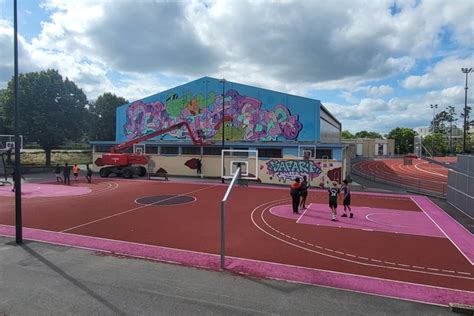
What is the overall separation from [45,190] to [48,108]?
72.0 ft

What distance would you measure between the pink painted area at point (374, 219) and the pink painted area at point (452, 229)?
0.36 meters

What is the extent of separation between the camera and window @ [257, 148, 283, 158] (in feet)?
108

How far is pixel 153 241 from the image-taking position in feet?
41.5

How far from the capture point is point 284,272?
965 cm

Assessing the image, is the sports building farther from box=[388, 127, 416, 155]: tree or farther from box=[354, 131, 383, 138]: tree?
box=[354, 131, 383, 138]: tree

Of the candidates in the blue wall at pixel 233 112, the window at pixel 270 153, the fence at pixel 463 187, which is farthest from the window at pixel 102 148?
the fence at pixel 463 187

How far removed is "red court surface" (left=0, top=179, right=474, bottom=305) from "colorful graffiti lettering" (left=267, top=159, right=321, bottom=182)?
806 cm

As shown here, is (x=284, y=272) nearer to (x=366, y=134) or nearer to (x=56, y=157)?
(x=56, y=157)

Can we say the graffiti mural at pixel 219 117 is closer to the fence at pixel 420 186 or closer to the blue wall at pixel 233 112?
the blue wall at pixel 233 112

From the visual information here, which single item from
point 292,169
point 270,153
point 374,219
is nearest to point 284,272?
point 374,219

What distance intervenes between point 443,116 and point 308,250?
119784 mm

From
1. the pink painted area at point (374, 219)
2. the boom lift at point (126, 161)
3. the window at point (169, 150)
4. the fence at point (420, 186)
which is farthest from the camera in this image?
the window at point (169, 150)

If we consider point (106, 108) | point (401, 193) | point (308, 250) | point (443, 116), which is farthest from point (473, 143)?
point (308, 250)

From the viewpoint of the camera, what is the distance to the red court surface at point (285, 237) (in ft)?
31.1
